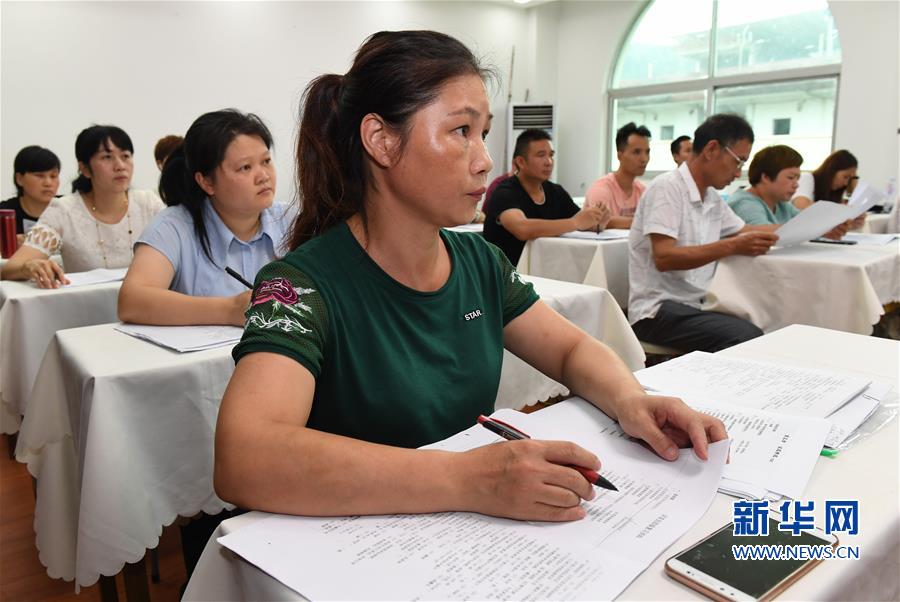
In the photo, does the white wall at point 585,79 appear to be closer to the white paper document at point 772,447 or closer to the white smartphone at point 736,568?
the white paper document at point 772,447

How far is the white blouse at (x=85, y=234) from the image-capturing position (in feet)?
8.90

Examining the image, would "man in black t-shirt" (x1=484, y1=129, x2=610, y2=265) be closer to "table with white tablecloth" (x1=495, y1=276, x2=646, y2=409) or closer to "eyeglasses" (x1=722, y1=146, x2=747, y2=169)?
"eyeglasses" (x1=722, y1=146, x2=747, y2=169)

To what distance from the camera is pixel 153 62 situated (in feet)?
18.5

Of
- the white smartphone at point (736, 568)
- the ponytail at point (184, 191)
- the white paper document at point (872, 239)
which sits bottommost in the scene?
the white smartphone at point (736, 568)

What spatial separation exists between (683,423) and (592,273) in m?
2.20

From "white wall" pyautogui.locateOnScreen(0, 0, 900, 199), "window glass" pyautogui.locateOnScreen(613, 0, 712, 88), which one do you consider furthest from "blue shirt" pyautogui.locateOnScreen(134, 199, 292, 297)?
"window glass" pyautogui.locateOnScreen(613, 0, 712, 88)

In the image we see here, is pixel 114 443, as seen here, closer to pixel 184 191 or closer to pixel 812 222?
pixel 184 191

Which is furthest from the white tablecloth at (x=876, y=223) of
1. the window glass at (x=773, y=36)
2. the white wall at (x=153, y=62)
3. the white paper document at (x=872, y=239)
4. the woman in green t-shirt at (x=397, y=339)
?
the woman in green t-shirt at (x=397, y=339)

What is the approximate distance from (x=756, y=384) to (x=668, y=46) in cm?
728

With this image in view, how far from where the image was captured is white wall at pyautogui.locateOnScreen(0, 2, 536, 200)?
Answer: 508 cm

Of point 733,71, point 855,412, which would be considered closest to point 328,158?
point 855,412

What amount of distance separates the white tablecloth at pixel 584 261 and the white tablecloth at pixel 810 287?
583 millimetres

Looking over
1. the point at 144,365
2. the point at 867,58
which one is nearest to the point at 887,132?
the point at 867,58

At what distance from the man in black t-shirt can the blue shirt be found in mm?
1635
